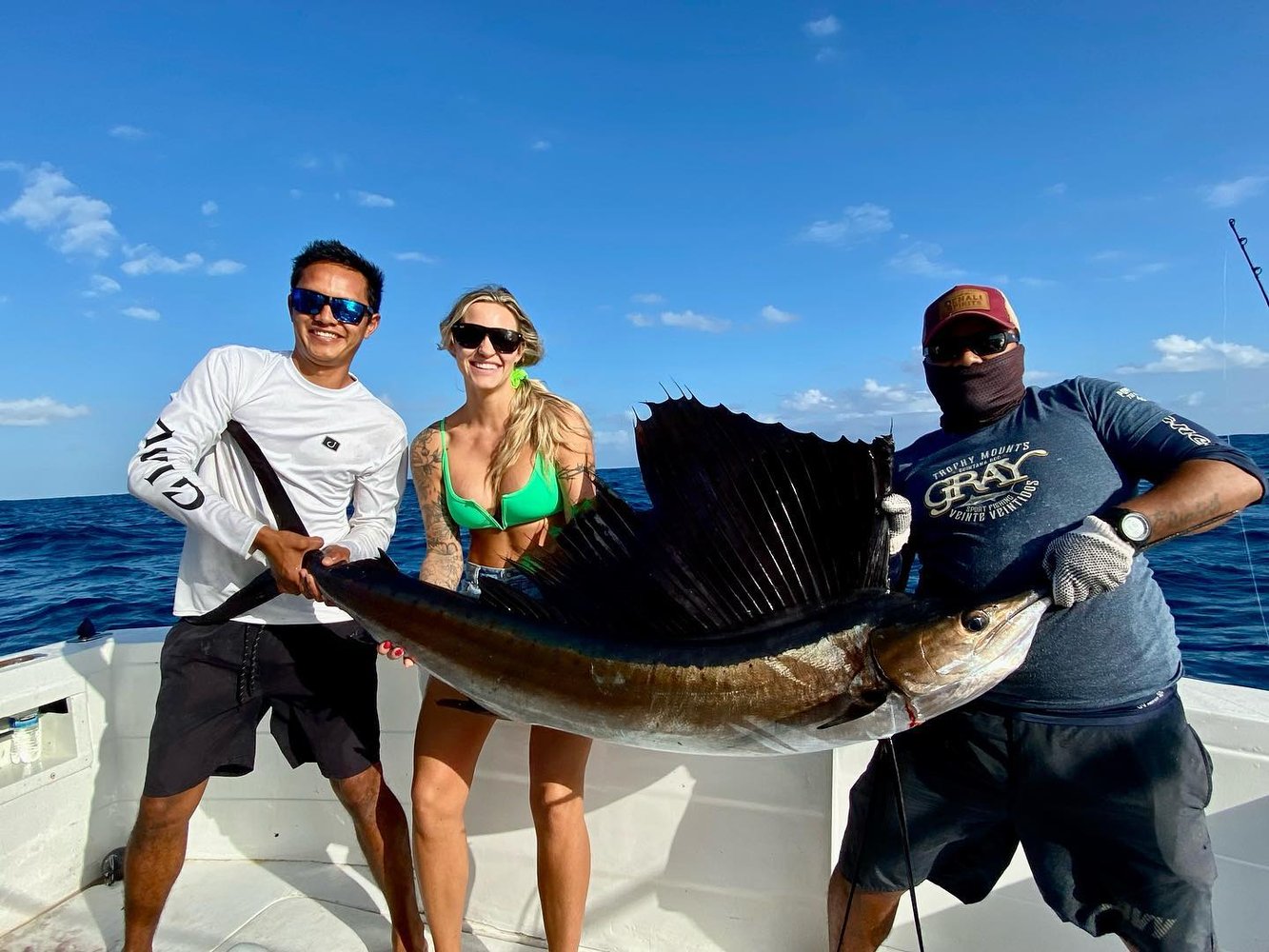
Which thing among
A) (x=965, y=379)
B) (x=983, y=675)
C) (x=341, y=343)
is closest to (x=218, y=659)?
(x=341, y=343)

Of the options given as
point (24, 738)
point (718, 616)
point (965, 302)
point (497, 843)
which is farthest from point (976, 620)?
point (24, 738)

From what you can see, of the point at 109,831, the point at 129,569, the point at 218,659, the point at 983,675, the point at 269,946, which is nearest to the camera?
the point at 983,675

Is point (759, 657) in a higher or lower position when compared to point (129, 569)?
higher

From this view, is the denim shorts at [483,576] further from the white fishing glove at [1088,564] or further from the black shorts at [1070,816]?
the white fishing glove at [1088,564]

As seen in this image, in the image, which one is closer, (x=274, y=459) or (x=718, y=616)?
(x=718, y=616)

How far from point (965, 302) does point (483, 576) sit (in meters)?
1.35

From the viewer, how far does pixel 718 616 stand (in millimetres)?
1739

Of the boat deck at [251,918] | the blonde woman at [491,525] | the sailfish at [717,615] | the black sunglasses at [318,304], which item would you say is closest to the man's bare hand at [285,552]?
the sailfish at [717,615]

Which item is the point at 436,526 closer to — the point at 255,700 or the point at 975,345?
the point at 255,700

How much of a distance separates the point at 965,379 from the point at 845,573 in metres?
0.58

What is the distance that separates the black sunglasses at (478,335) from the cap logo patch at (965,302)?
3.86 ft

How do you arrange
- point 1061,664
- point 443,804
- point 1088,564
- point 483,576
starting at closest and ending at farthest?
point 1088,564 → point 1061,664 → point 483,576 → point 443,804

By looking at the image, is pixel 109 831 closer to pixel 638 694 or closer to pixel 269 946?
pixel 269 946

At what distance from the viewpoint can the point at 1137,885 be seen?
1641mm
